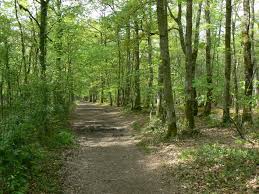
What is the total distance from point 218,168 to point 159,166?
8.22 ft

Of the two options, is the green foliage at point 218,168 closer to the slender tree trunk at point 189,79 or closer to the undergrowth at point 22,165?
the slender tree trunk at point 189,79

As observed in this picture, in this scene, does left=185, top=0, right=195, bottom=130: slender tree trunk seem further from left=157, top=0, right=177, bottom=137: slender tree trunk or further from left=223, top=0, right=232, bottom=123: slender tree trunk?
left=223, top=0, right=232, bottom=123: slender tree trunk

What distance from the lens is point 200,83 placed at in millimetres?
15555

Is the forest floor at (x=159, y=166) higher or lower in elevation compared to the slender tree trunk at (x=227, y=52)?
lower

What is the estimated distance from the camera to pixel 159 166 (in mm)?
11320

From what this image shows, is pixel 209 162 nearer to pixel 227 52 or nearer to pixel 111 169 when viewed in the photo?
pixel 111 169

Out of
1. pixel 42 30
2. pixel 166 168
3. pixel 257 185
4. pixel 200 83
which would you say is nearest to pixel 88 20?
pixel 42 30

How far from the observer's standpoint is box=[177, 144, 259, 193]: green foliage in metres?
8.36

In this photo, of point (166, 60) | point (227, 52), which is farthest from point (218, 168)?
point (227, 52)

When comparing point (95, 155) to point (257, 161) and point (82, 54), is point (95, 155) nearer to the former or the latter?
→ point (257, 161)

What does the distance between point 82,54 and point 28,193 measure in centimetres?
2215

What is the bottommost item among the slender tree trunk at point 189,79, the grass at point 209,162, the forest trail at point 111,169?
the forest trail at point 111,169

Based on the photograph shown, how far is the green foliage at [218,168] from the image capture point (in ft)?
27.4

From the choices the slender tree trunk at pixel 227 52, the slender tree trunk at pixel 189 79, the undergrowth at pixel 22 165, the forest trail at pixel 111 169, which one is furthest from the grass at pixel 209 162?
the undergrowth at pixel 22 165
